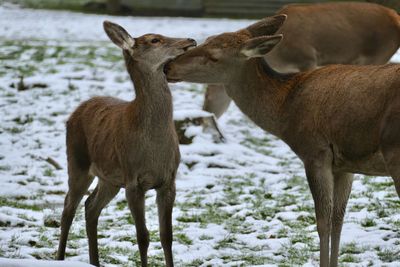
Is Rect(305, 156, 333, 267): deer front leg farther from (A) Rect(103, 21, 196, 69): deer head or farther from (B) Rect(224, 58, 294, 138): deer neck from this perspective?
(A) Rect(103, 21, 196, 69): deer head

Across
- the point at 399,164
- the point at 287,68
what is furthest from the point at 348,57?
the point at 399,164

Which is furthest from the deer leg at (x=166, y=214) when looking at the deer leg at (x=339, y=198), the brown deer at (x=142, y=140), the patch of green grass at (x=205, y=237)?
the patch of green grass at (x=205, y=237)

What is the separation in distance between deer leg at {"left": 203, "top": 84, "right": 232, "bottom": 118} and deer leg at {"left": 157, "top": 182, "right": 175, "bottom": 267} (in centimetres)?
601

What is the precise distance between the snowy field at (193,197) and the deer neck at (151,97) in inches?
49.7

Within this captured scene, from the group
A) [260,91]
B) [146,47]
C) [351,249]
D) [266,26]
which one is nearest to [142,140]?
[146,47]

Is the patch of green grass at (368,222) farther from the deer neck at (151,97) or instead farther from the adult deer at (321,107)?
the deer neck at (151,97)

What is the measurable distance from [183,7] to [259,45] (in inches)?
864

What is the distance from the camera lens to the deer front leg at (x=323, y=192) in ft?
21.5

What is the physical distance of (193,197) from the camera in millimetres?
9828

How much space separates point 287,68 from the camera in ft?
41.2

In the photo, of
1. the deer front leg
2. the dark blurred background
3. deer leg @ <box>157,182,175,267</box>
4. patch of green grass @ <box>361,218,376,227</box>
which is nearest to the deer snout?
deer leg @ <box>157,182,175,267</box>

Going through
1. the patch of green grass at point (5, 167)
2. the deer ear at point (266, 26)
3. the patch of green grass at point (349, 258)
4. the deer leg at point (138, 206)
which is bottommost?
the patch of green grass at point (5, 167)

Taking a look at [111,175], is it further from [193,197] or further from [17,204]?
[193,197]

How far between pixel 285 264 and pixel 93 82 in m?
8.89
